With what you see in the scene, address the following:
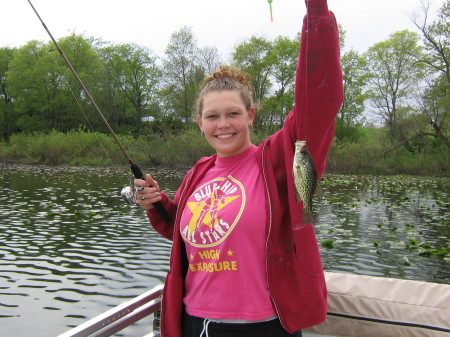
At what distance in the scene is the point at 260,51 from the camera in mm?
43594

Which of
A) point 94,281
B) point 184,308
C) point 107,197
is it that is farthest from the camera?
point 107,197

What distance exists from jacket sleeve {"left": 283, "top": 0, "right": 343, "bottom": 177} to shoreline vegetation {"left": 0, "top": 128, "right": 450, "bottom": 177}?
31699 millimetres

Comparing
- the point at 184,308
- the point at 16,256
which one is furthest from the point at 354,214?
the point at 184,308

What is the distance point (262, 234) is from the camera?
1949 millimetres

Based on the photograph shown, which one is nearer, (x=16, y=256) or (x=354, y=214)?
(x=16, y=256)

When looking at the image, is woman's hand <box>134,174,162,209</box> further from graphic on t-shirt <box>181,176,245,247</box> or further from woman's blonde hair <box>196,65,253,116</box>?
woman's blonde hair <box>196,65,253,116</box>

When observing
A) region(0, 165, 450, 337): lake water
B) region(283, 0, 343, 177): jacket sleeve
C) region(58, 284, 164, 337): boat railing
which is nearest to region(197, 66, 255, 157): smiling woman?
region(283, 0, 343, 177): jacket sleeve

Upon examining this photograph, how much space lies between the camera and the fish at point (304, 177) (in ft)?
6.03

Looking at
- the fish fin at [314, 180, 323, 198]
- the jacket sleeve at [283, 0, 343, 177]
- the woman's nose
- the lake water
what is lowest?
the lake water

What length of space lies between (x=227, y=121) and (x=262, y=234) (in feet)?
2.06

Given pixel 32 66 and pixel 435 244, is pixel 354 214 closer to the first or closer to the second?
pixel 435 244

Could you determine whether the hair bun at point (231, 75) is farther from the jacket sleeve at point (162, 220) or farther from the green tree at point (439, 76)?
the green tree at point (439, 76)

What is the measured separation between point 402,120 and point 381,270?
33522 millimetres

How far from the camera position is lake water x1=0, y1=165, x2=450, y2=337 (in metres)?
6.86
